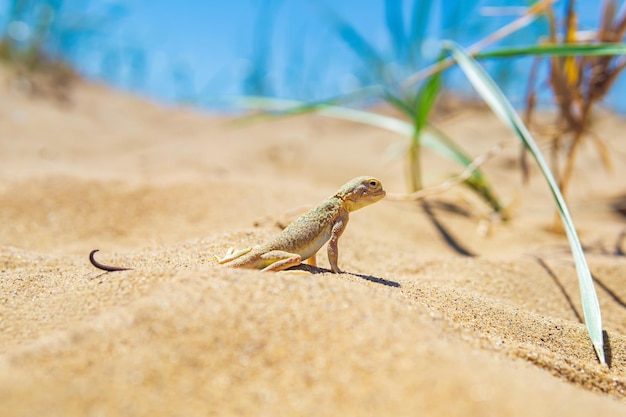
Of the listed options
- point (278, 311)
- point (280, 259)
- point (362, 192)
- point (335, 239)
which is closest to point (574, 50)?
point (362, 192)

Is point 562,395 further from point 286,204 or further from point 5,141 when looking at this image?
point 5,141

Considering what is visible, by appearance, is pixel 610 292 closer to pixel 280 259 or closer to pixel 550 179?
pixel 550 179

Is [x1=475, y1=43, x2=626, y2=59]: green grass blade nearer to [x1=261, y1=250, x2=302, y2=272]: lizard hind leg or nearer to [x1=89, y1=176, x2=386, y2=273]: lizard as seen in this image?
[x1=89, y1=176, x2=386, y2=273]: lizard

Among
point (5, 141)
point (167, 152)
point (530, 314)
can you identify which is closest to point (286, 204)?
point (530, 314)

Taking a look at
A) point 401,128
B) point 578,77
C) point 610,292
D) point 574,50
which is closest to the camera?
point 574,50

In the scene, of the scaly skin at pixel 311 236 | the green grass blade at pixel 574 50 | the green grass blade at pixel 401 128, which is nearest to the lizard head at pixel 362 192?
the scaly skin at pixel 311 236

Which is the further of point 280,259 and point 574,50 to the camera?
point 574,50

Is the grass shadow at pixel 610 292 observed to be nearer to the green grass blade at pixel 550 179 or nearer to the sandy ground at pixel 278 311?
the sandy ground at pixel 278 311
